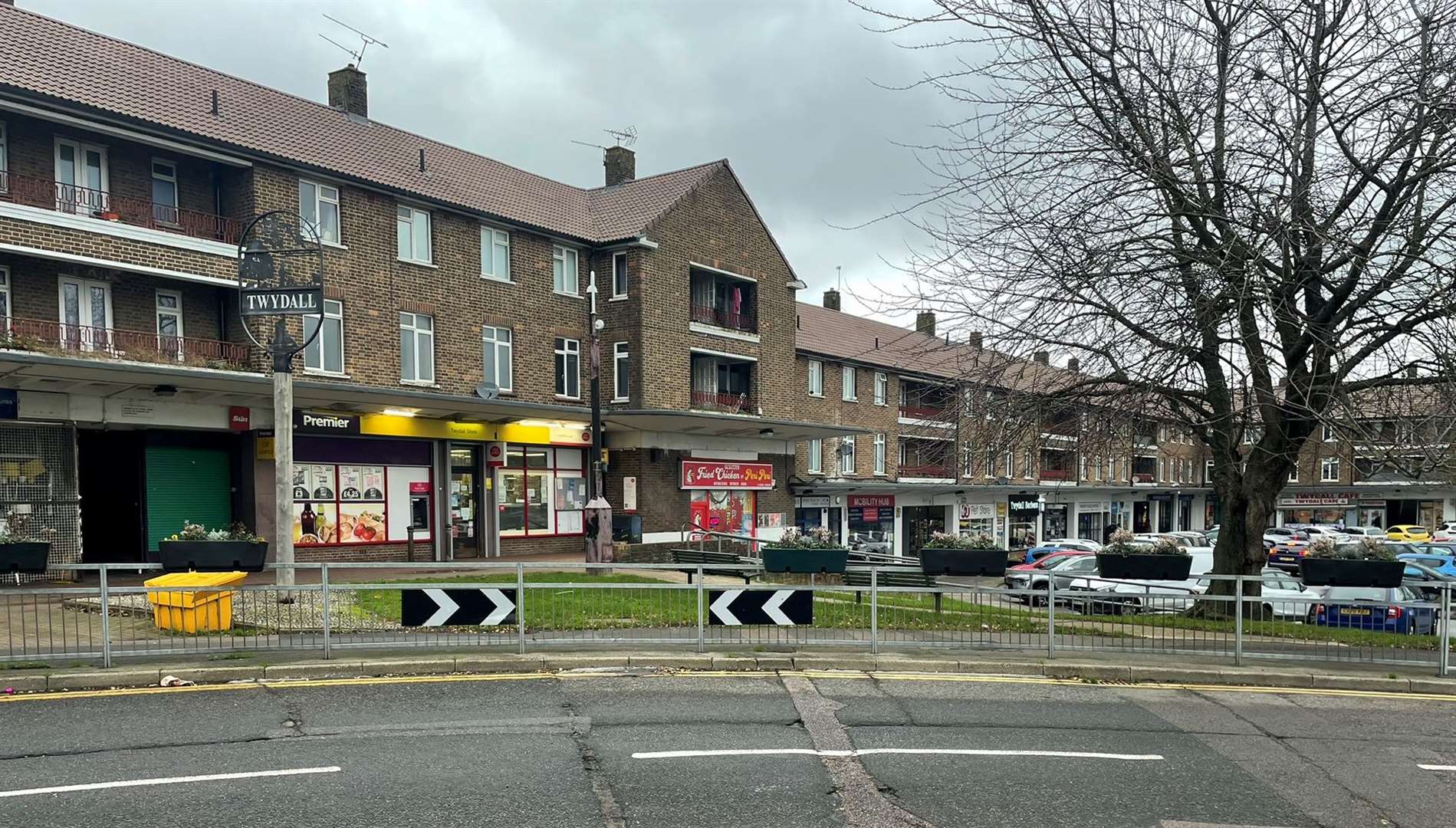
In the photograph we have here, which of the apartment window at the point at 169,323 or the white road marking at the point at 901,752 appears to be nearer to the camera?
the white road marking at the point at 901,752

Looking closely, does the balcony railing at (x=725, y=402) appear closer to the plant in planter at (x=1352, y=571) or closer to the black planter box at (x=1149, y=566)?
the black planter box at (x=1149, y=566)

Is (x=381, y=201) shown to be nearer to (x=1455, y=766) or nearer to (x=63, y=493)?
(x=63, y=493)

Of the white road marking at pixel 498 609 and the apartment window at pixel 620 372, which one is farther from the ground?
the apartment window at pixel 620 372

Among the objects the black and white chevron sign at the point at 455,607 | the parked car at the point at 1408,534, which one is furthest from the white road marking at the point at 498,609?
the parked car at the point at 1408,534

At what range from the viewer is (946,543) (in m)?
12.8

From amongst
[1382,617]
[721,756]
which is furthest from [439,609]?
[1382,617]

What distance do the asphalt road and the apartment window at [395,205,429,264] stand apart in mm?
16359

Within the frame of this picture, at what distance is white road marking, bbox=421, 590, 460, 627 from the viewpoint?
10273 millimetres

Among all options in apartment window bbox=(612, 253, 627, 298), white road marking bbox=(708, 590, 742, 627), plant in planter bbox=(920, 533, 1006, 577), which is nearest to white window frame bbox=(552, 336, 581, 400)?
apartment window bbox=(612, 253, 627, 298)

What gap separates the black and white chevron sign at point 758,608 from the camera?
35.3 ft

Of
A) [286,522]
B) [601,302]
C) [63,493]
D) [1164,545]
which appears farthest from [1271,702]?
[601,302]

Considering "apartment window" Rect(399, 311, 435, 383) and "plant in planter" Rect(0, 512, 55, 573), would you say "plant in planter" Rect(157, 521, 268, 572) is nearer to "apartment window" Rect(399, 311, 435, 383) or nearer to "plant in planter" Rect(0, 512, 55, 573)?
"plant in planter" Rect(0, 512, 55, 573)

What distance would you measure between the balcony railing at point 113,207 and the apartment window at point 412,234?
13.2 ft

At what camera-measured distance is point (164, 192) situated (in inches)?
772
